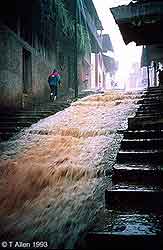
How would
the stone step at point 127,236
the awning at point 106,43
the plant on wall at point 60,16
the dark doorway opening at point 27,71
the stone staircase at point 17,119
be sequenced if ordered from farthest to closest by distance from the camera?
the awning at point 106,43 < the plant on wall at point 60,16 < the dark doorway opening at point 27,71 < the stone staircase at point 17,119 < the stone step at point 127,236

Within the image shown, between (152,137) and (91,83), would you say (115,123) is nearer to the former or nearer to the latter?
(152,137)

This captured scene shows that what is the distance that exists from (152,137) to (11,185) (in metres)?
2.57

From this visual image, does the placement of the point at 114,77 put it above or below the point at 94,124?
above

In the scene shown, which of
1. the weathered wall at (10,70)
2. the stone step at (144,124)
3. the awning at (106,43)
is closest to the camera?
the stone step at (144,124)

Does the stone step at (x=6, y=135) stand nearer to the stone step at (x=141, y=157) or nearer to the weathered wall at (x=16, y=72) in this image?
the weathered wall at (x=16, y=72)

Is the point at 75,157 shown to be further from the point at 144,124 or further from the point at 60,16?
the point at 60,16

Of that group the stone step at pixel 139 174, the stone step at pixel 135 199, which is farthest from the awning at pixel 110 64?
the stone step at pixel 135 199

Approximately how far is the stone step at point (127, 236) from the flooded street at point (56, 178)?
0.27m

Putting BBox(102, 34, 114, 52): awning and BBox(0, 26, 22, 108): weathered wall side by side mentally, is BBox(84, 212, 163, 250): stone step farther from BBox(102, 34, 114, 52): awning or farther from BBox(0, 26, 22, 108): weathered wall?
BBox(102, 34, 114, 52): awning

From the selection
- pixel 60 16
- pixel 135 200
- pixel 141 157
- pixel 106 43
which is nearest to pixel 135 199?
pixel 135 200

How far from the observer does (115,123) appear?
7840 millimetres

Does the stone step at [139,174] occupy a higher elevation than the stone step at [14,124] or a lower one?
lower

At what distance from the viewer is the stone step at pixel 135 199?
3578mm

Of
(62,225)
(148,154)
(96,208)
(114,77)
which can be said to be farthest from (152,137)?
(114,77)
